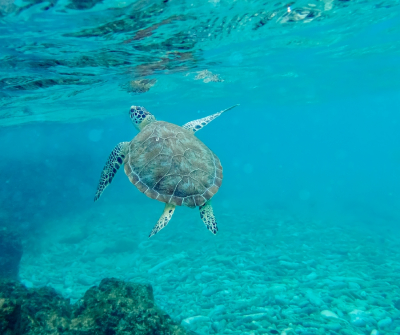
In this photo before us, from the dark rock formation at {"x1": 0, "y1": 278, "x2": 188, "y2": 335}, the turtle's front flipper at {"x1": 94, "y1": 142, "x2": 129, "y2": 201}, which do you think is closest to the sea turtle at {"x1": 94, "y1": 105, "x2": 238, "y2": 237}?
the turtle's front flipper at {"x1": 94, "y1": 142, "x2": 129, "y2": 201}

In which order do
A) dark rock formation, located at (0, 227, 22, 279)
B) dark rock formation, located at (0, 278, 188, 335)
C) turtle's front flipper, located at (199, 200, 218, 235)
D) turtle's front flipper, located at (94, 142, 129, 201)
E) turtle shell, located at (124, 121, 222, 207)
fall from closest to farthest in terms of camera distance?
1. dark rock formation, located at (0, 278, 188, 335)
2. turtle shell, located at (124, 121, 222, 207)
3. turtle's front flipper, located at (199, 200, 218, 235)
4. turtle's front flipper, located at (94, 142, 129, 201)
5. dark rock formation, located at (0, 227, 22, 279)

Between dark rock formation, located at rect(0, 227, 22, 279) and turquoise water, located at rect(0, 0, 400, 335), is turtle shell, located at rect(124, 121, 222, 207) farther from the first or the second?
dark rock formation, located at rect(0, 227, 22, 279)

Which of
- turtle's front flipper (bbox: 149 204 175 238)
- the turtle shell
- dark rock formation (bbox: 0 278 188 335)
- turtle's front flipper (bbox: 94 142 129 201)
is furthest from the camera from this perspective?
turtle's front flipper (bbox: 94 142 129 201)

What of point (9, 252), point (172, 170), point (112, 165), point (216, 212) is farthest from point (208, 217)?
point (216, 212)

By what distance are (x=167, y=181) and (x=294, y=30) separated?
10.9 metres

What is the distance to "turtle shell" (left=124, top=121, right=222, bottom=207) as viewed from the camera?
5816 millimetres

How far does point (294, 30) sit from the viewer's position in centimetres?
1260

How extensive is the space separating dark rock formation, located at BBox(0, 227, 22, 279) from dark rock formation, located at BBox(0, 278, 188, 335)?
28.2 ft

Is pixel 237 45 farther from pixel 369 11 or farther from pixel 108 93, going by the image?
pixel 108 93

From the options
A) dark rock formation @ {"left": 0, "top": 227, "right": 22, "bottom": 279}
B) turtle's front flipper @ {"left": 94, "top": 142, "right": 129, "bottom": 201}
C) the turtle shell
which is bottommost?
dark rock formation @ {"left": 0, "top": 227, "right": 22, "bottom": 279}

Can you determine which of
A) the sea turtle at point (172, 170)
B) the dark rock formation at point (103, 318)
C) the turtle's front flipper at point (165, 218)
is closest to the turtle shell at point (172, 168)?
the sea turtle at point (172, 170)

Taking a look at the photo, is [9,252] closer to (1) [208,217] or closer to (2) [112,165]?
(2) [112,165]

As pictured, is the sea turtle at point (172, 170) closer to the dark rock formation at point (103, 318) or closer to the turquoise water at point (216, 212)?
the dark rock formation at point (103, 318)

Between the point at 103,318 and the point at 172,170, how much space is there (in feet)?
10.7
